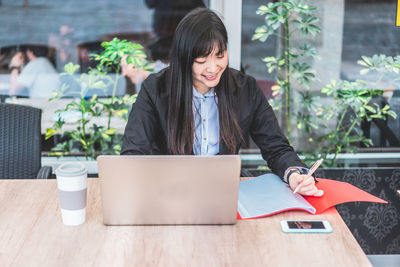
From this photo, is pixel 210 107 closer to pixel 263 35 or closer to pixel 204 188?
pixel 204 188

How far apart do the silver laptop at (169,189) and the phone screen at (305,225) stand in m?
0.17

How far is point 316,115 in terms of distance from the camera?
2.93m

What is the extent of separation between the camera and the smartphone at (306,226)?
1295 mm

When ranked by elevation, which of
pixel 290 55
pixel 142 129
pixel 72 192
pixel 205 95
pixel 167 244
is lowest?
pixel 167 244

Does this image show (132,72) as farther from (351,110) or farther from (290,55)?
(351,110)

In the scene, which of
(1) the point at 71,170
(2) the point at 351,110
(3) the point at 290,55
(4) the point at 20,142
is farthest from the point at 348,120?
(1) the point at 71,170

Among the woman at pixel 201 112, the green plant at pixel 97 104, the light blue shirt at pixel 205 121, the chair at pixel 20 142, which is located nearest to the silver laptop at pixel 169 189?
the woman at pixel 201 112

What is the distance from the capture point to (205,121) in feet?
6.43

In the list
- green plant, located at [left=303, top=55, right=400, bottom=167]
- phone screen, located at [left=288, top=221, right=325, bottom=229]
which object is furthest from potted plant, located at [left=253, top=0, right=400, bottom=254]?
phone screen, located at [left=288, top=221, right=325, bottom=229]

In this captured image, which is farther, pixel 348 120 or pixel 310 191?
pixel 348 120

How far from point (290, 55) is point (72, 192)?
71.9 inches

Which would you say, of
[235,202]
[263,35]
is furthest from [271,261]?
[263,35]

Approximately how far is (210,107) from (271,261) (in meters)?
0.94

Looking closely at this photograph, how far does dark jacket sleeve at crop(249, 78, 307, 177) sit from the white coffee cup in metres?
0.75
